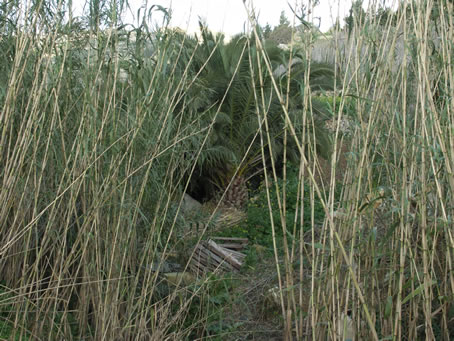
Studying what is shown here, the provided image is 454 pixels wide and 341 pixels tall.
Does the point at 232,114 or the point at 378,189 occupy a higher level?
the point at 232,114

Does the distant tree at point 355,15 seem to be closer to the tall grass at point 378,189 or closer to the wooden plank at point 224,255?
the tall grass at point 378,189

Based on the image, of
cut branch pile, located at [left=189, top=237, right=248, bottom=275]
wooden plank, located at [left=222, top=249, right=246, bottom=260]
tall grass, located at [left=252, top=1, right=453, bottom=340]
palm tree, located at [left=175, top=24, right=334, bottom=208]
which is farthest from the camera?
palm tree, located at [left=175, top=24, right=334, bottom=208]

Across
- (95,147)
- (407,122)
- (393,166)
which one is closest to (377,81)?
(407,122)

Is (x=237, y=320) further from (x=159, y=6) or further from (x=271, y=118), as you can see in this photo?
(x=271, y=118)

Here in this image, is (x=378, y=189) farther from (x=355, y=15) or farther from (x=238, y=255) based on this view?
(x=238, y=255)

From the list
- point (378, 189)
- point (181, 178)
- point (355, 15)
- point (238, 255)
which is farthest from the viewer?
point (238, 255)

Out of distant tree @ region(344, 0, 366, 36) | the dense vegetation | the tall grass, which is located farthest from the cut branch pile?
distant tree @ region(344, 0, 366, 36)

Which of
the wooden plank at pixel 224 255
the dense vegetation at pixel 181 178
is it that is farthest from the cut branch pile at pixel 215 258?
the dense vegetation at pixel 181 178

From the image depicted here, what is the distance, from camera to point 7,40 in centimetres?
273

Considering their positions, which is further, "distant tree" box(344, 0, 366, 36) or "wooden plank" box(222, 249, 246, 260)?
"wooden plank" box(222, 249, 246, 260)

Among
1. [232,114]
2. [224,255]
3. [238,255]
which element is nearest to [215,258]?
[224,255]

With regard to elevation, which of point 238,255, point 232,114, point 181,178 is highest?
point 232,114

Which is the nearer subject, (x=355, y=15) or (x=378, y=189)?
(x=378, y=189)

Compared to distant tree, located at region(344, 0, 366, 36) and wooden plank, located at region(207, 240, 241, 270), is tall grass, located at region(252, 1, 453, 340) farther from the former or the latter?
wooden plank, located at region(207, 240, 241, 270)
